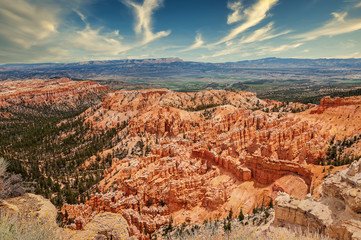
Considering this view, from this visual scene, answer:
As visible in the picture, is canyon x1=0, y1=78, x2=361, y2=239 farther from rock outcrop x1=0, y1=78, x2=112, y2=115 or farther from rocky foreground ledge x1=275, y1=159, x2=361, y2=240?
rock outcrop x1=0, y1=78, x2=112, y2=115

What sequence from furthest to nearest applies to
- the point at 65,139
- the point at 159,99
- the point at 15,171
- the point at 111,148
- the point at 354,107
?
1. the point at 159,99
2. the point at 65,139
3. the point at 111,148
4. the point at 15,171
5. the point at 354,107

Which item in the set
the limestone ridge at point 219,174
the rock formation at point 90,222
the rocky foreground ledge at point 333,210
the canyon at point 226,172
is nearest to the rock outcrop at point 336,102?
the canyon at point 226,172

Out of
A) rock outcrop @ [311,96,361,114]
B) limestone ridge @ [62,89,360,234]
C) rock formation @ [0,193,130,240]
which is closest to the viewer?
rock formation @ [0,193,130,240]

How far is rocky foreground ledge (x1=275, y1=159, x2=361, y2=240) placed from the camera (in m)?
11.1

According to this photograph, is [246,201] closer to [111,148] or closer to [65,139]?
[111,148]

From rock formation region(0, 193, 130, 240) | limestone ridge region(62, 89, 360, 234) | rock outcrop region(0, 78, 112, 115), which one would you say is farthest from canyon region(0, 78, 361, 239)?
rock outcrop region(0, 78, 112, 115)

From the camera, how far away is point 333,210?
1344 cm

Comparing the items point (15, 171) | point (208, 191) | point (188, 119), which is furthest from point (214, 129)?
point (15, 171)

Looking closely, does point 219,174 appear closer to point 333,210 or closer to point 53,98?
point 333,210

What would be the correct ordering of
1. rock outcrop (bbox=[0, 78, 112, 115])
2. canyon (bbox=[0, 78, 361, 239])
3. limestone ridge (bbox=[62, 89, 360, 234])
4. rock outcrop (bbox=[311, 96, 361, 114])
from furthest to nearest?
rock outcrop (bbox=[0, 78, 112, 115]) < rock outcrop (bbox=[311, 96, 361, 114]) < limestone ridge (bbox=[62, 89, 360, 234]) < canyon (bbox=[0, 78, 361, 239])

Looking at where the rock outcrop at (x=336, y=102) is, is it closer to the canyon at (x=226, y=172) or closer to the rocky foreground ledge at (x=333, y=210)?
the canyon at (x=226, y=172)

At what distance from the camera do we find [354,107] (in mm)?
36500

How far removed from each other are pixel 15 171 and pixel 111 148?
24900 millimetres

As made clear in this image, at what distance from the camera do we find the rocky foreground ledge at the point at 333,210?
1106cm
